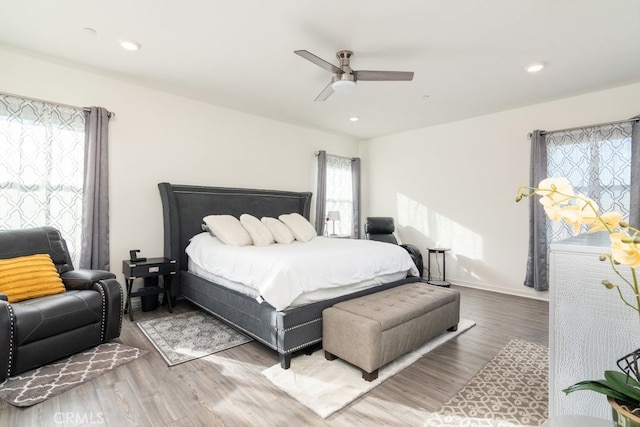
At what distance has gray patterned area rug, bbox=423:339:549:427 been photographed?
1832 mm

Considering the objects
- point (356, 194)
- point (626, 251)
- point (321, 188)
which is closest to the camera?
point (626, 251)

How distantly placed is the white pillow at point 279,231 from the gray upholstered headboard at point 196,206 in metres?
0.55

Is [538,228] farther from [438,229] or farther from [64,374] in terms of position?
[64,374]

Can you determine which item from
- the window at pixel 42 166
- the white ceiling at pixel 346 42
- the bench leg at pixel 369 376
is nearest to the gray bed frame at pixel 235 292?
the bench leg at pixel 369 376

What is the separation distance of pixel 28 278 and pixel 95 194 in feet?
3.69

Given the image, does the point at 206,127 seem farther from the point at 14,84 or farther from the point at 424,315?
the point at 424,315

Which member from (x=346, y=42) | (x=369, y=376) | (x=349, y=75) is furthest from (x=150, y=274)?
(x=346, y=42)

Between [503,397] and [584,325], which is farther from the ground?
[584,325]

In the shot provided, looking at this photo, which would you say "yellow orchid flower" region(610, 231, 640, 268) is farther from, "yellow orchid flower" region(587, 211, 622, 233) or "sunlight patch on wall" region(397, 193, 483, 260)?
"sunlight patch on wall" region(397, 193, 483, 260)

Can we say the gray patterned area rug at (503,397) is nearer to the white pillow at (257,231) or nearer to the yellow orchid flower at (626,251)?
the yellow orchid flower at (626,251)

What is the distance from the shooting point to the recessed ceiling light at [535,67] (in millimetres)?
3165

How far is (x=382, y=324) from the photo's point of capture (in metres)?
2.24

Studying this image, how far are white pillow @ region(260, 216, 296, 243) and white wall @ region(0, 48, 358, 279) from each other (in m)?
0.96

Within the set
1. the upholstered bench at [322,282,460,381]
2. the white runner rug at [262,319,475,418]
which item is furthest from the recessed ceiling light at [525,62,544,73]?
the white runner rug at [262,319,475,418]
